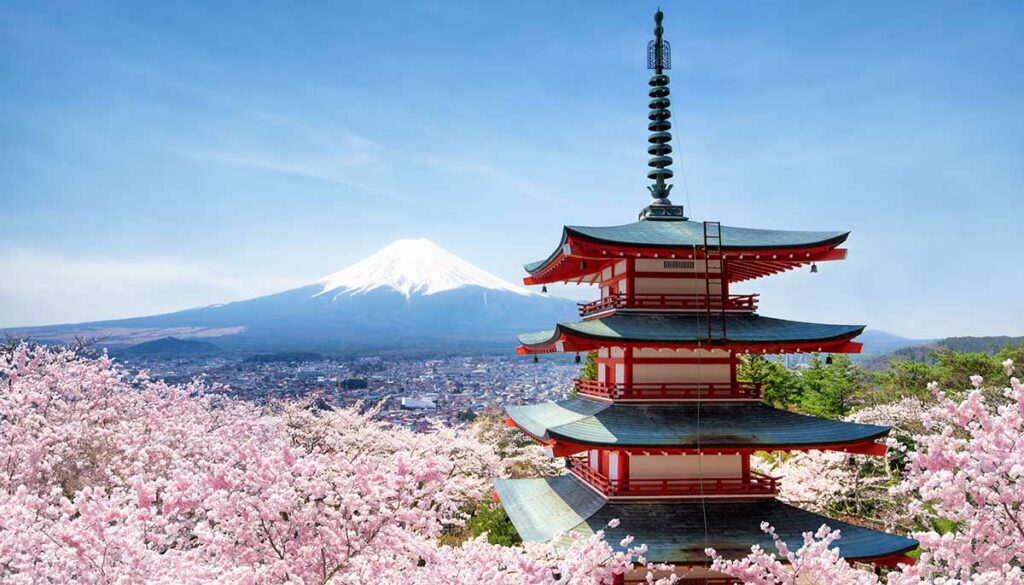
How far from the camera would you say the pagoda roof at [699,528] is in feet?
36.4

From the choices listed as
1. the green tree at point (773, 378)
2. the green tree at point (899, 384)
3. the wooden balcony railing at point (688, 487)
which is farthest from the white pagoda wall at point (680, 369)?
the green tree at point (899, 384)

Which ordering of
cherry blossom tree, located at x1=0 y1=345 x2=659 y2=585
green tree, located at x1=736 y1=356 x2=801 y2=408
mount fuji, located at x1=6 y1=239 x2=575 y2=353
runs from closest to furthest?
cherry blossom tree, located at x1=0 y1=345 x2=659 y2=585
green tree, located at x1=736 y1=356 x2=801 y2=408
mount fuji, located at x1=6 y1=239 x2=575 y2=353

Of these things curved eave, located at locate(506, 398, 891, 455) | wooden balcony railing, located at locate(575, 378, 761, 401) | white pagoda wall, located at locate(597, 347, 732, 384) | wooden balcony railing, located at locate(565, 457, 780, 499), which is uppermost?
white pagoda wall, located at locate(597, 347, 732, 384)

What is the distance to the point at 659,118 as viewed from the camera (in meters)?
15.4

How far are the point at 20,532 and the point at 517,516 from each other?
8.19 metres

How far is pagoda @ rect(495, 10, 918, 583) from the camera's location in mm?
11508

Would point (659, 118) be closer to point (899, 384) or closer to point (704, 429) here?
point (704, 429)

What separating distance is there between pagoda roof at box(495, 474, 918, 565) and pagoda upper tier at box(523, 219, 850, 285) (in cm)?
420

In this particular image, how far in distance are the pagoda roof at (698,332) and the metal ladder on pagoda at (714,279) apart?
6 cm

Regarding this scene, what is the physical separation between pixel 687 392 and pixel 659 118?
6.17 metres

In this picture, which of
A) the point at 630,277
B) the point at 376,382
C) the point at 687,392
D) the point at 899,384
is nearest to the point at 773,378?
the point at 899,384

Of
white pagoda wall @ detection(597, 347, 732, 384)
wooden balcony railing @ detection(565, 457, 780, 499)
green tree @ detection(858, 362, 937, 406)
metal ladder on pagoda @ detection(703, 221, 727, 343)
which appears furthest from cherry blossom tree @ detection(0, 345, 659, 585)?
green tree @ detection(858, 362, 937, 406)

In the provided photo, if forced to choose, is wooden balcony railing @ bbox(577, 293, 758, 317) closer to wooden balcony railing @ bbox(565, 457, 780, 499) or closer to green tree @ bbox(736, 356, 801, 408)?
wooden balcony railing @ bbox(565, 457, 780, 499)

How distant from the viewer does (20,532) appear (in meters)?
8.41
